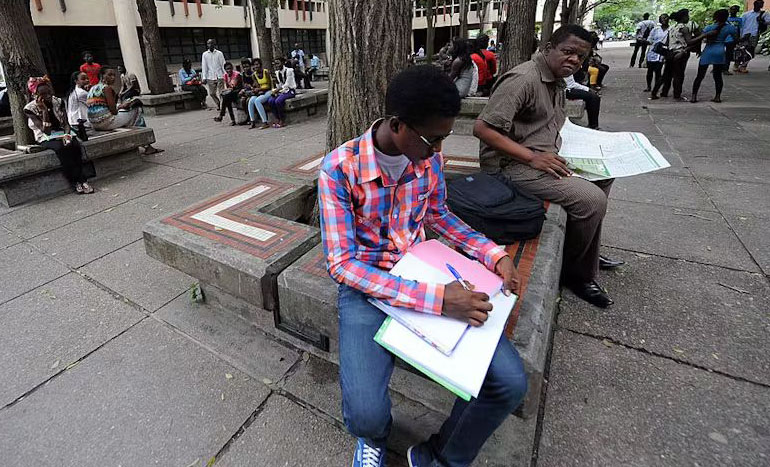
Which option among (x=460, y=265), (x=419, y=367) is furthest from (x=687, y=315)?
(x=419, y=367)

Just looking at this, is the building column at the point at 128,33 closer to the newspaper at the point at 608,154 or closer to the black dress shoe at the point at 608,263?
the newspaper at the point at 608,154

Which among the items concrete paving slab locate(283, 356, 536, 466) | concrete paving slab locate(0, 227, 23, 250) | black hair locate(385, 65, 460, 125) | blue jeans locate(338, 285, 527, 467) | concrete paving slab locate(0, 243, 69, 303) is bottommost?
concrete paving slab locate(283, 356, 536, 466)

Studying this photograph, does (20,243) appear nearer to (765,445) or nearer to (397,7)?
(397,7)

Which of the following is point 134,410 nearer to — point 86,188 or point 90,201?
point 90,201

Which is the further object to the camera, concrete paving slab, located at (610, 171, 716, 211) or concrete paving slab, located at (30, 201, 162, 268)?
concrete paving slab, located at (610, 171, 716, 211)

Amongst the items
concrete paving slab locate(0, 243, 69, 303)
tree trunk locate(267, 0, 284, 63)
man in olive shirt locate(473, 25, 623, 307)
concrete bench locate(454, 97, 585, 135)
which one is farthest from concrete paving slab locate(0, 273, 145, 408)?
tree trunk locate(267, 0, 284, 63)

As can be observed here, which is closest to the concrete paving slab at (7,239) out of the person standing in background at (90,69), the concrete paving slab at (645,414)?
the concrete paving slab at (645,414)

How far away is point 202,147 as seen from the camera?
7.56 meters

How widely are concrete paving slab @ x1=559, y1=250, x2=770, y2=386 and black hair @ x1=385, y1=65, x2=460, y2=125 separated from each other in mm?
1783

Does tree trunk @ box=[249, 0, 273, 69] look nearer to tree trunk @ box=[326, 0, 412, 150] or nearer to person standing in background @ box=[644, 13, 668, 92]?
person standing in background @ box=[644, 13, 668, 92]

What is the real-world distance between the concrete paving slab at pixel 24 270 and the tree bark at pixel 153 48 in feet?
30.5

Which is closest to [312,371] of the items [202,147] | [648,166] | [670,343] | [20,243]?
[670,343]

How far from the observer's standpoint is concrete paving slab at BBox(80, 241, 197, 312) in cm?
306

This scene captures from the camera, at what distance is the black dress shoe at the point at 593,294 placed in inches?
110
